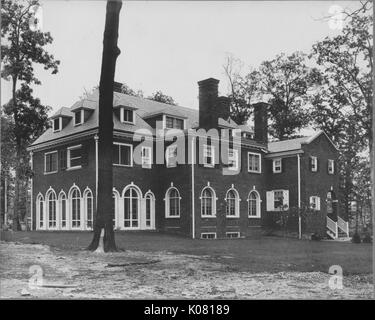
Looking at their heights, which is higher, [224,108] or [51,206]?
[224,108]

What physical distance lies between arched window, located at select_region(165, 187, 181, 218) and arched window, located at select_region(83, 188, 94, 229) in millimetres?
4891

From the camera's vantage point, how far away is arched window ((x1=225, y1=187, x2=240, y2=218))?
2982 cm

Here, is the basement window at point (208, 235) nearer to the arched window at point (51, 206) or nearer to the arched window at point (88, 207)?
the arched window at point (88, 207)

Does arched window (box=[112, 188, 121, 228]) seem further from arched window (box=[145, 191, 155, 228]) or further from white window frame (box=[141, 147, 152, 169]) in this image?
white window frame (box=[141, 147, 152, 169])

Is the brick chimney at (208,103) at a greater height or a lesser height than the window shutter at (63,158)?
greater

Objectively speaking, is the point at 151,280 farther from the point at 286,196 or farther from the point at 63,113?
the point at 286,196

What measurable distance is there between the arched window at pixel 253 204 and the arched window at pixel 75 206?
38.2ft

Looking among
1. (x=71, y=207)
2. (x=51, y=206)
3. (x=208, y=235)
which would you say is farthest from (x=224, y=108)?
(x=51, y=206)

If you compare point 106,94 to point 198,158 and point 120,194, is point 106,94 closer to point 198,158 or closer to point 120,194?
point 120,194

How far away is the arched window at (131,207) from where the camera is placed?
24812 millimetres

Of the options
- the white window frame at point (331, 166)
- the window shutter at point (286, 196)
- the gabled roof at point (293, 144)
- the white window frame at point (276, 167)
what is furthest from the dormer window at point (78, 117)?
the white window frame at point (331, 166)

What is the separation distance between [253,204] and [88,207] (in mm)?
12224

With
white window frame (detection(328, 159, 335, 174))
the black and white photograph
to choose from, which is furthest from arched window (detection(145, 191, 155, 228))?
white window frame (detection(328, 159, 335, 174))

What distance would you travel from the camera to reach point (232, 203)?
30.2 metres
